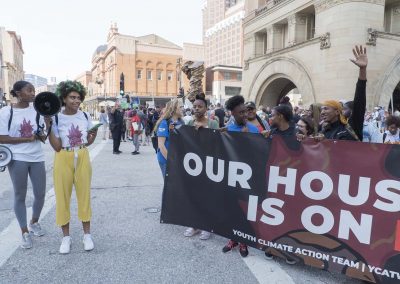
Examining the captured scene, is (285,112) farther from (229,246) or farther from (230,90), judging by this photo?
(230,90)

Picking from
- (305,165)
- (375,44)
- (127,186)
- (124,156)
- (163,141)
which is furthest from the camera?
(375,44)

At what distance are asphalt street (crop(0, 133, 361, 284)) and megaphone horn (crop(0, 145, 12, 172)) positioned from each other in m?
1.00

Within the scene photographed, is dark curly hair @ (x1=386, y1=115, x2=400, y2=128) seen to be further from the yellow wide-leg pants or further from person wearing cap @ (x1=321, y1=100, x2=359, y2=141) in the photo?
the yellow wide-leg pants

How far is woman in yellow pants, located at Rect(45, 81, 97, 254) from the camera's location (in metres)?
3.54

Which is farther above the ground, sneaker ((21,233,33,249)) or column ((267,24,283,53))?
column ((267,24,283,53))

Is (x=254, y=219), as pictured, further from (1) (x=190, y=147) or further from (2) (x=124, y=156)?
(2) (x=124, y=156)

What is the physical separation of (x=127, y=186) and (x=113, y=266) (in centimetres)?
356

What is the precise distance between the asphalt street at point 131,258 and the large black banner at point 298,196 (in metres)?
0.22

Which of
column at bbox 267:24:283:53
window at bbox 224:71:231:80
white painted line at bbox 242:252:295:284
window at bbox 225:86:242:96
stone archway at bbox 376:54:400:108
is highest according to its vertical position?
window at bbox 224:71:231:80

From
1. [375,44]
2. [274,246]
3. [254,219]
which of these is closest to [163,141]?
[254,219]

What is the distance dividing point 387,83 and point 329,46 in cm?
394

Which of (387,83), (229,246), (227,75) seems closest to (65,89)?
(229,246)

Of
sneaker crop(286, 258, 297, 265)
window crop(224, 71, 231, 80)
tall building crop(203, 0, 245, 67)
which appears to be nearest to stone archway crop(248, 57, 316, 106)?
sneaker crop(286, 258, 297, 265)

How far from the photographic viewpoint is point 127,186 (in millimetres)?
6750
